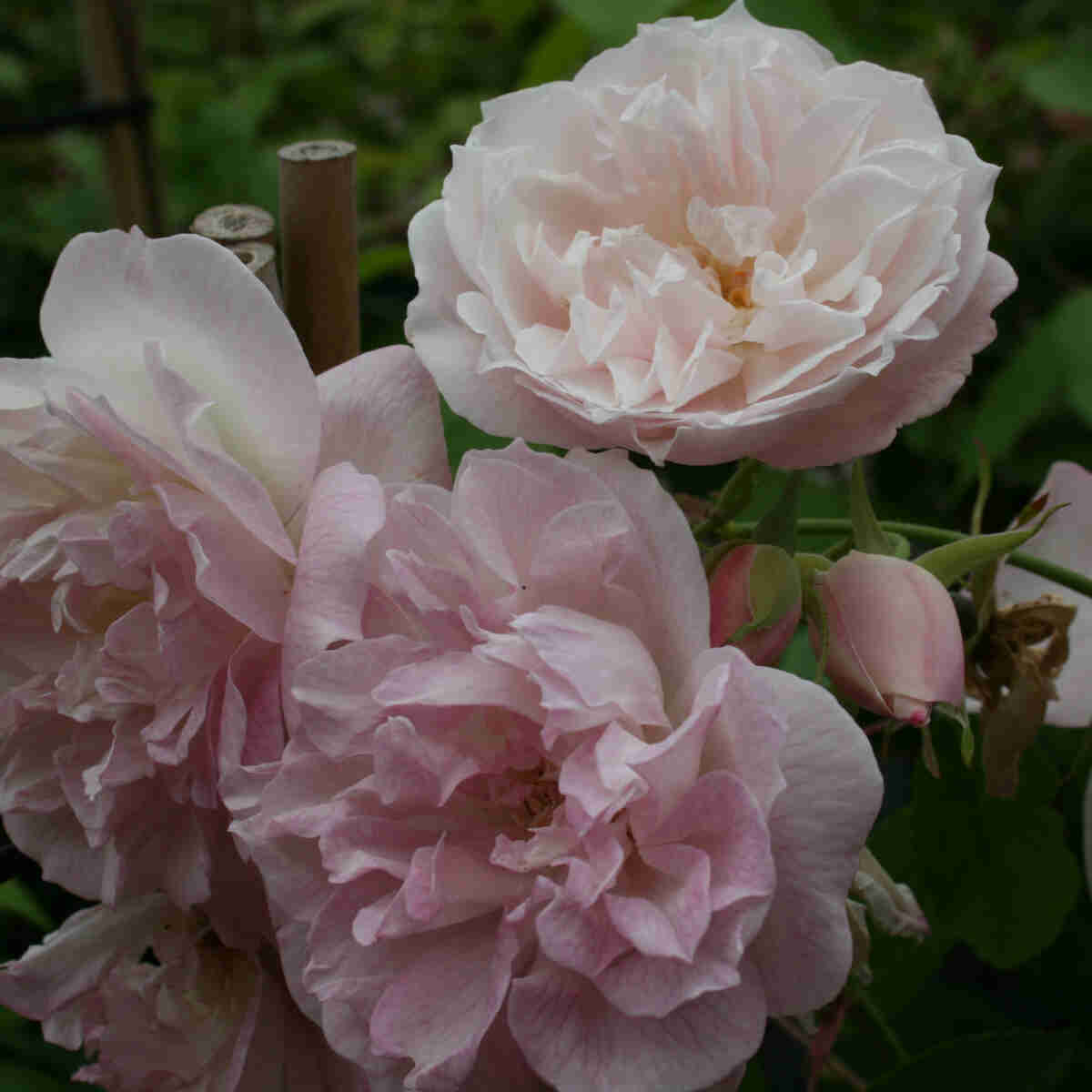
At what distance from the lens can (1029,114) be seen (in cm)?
120

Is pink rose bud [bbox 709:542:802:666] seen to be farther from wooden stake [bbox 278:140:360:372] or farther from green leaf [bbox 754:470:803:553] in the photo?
wooden stake [bbox 278:140:360:372]

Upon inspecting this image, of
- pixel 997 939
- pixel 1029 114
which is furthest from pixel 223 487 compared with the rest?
pixel 1029 114

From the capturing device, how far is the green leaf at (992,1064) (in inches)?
18.6

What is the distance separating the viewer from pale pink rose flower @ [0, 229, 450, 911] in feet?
1.08

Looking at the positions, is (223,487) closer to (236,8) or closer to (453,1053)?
(453,1053)

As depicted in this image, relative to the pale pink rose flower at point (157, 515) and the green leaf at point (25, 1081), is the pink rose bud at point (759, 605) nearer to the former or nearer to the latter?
the pale pink rose flower at point (157, 515)

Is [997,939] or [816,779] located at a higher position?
[816,779]

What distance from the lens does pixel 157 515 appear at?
0.33 m

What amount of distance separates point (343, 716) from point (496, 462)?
7 centimetres

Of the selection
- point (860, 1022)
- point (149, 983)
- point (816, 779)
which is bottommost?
point (860, 1022)

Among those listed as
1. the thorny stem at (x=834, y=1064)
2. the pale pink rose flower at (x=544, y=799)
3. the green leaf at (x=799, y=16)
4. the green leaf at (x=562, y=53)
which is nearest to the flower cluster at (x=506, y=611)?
the pale pink rose flower at (x=544, y=799)

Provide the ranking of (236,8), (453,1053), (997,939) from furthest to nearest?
(236,8), (997,939), (453,1053)

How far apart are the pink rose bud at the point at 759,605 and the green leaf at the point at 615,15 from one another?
0.53m

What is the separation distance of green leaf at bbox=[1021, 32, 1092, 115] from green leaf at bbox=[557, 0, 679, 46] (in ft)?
1.27
